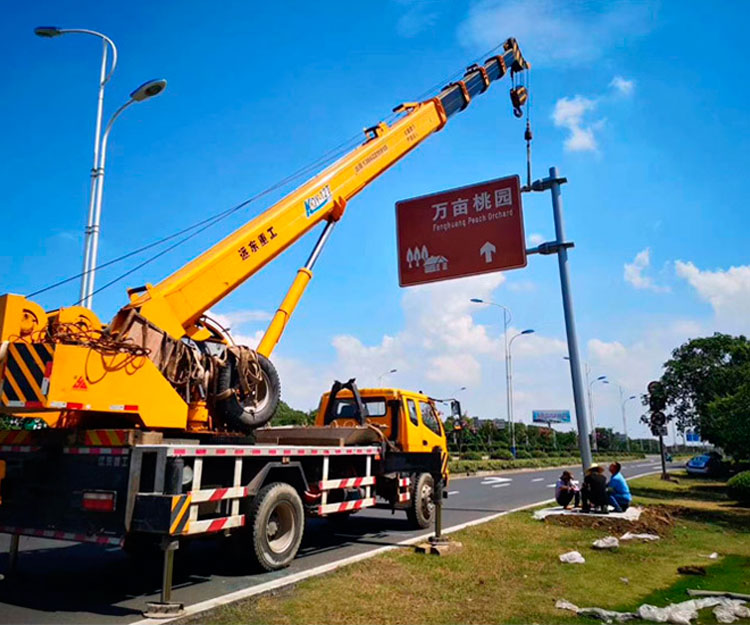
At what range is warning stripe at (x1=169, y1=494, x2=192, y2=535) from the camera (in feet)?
17.7

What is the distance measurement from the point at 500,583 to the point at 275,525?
267cm

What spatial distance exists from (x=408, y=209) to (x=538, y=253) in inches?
120

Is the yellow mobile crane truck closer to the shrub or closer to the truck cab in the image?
the truck cab

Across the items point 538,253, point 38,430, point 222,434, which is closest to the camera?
point 38,430

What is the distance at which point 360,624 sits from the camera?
508 centimetres

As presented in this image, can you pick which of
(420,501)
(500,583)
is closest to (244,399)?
(500,583)

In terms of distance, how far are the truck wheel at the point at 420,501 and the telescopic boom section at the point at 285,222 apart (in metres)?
4.57

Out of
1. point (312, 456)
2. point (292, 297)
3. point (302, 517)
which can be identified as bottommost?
point (302, 517)

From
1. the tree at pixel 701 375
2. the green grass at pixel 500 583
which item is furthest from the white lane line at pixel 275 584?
the tree at pixel 701 375

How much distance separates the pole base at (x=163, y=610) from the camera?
521 cm

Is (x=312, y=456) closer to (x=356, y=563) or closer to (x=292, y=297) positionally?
(x=356, y=563)

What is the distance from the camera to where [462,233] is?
1284 cm

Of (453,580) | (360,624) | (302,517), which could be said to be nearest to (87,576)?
(302,517)

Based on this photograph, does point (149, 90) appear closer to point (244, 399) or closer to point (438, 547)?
point (244, 399)
